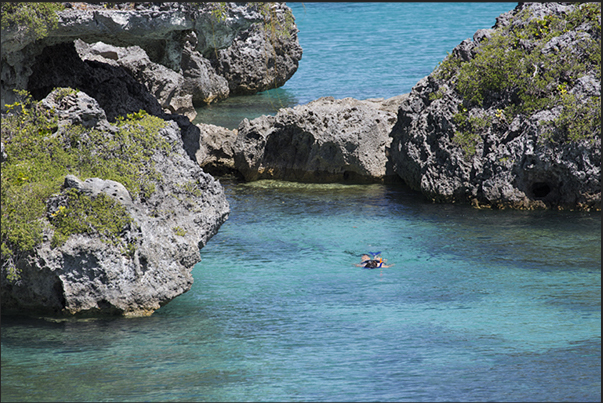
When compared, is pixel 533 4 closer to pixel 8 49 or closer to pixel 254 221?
pixel 254 221

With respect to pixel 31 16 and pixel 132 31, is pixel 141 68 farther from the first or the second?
pixel 31 16

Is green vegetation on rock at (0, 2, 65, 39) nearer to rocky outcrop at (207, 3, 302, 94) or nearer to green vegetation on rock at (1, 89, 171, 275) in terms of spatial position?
green vegetation on rock at (1, 89, 171, 275)

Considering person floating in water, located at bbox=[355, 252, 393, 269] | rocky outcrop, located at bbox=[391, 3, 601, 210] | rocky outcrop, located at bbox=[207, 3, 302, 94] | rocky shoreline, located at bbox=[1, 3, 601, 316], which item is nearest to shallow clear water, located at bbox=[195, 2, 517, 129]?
rocky outcrop, located at bbox=[207, 3, 302, 94]

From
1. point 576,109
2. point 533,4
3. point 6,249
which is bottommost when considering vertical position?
point 6,249

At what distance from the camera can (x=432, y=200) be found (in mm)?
17094

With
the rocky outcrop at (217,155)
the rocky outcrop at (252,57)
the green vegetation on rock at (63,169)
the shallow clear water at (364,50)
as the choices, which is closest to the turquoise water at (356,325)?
the green vegetation on rock at (63,169)

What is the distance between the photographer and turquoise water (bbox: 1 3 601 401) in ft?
28.7

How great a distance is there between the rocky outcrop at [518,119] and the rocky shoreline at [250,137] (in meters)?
0.03

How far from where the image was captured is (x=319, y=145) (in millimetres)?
18391

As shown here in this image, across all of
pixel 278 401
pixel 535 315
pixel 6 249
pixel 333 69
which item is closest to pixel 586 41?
pixel 535 315

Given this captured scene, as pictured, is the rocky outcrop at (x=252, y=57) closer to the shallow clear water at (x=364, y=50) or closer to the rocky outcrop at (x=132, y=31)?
the shallow clear water at (x=364, y=50)

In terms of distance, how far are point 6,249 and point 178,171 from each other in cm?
323

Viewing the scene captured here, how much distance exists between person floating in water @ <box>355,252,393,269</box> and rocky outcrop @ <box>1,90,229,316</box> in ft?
10.3

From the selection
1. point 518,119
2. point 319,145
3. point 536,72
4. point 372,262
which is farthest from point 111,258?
point 536,72
